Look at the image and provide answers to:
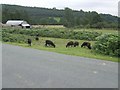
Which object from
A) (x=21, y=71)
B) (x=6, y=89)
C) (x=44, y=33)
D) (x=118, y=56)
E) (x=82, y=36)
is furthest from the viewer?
(x=44, y=33)

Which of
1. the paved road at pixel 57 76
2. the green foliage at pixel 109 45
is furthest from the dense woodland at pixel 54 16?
the paved road at pixel 57 76

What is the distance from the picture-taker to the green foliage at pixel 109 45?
56.3 ft

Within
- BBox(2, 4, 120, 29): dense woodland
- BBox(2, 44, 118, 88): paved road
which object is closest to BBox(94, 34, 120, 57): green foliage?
BBox(2, 44, 118, 88): paved road

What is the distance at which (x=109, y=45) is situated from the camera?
17.8 m

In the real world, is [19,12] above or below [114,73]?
above

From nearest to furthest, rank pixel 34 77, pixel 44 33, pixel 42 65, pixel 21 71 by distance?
1. pixel 34 77
2. pixel 21 71
3. pixel 42 65
4. pixel 44 33

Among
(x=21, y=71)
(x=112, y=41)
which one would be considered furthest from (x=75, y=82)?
(x=112, y=41)

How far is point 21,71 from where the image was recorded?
11.4 m

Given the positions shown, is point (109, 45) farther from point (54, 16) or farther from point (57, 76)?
point (54, 16)

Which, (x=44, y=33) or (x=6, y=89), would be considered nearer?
(x=6, y=89)

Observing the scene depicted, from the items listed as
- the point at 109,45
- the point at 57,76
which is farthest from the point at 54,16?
the point at 57,76

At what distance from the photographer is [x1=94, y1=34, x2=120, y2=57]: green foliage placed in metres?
17.2

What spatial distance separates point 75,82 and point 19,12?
90.1m

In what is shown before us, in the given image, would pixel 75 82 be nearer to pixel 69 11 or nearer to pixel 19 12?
pixel 19 12
